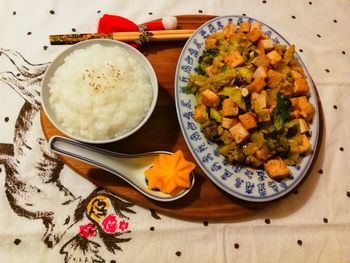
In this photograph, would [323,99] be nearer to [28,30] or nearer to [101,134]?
[101,134]

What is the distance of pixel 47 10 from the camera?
172 centimetres

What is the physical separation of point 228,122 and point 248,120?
0.26ft

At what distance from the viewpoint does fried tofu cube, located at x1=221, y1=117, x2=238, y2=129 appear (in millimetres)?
1338

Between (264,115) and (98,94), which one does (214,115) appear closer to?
(264,115)

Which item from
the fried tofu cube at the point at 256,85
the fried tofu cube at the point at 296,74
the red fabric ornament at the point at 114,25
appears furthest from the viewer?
the red fabric ornament at the point at 114,25

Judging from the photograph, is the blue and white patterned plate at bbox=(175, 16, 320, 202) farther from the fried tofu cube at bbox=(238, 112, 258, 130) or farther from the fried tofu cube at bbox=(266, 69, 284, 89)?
the fried tofu cube at bbox=(266, 69, 284, 89)

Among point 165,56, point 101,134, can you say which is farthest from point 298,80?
point 101,134

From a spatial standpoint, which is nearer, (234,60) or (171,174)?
(171,174)

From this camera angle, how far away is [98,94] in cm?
128

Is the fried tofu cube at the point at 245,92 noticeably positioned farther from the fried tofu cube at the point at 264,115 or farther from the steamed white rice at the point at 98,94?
the steamed white rice at the point at 98,94

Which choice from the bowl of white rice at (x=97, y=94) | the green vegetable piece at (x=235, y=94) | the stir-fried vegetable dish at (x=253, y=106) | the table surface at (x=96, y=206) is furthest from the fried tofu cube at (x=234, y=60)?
the table surface at (x=96, y=206)

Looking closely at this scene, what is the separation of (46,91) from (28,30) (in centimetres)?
56

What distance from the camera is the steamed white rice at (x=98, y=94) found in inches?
49.7

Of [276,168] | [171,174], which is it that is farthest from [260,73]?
[171,174]
